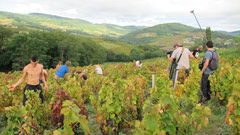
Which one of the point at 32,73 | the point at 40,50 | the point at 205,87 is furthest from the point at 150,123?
the point at 40,50

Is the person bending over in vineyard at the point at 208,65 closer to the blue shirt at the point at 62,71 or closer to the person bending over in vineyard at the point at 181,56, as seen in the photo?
the person bending over in vineyard at the point at 181,56

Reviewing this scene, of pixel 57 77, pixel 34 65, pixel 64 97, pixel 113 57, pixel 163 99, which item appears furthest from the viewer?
pixel 113 57

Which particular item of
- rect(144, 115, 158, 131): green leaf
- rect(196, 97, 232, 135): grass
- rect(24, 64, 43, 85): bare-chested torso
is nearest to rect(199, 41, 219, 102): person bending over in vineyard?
rect(196, 97, 232, 135): grass

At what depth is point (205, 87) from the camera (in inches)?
238

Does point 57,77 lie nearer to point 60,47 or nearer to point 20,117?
point 20,117

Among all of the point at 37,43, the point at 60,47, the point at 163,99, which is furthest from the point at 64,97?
the point at 60,47

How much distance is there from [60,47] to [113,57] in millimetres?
39269

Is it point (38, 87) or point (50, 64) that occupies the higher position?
point (38, 87)

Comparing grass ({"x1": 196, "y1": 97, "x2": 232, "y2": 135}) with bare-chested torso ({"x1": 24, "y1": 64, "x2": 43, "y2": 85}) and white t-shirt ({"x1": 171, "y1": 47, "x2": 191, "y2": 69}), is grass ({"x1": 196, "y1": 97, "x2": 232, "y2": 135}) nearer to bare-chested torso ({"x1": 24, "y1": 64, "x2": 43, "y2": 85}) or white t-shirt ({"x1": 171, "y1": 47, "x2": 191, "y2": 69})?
white t-shirt ({"x1": 171, "y1": 47, "x2": 191, "y2": 69})

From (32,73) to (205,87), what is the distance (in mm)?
5247

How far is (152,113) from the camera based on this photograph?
2.46 metres

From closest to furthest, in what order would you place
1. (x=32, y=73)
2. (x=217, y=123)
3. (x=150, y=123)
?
(x=150, y=123) < (x=217, y=123) < (x=32, y=73)

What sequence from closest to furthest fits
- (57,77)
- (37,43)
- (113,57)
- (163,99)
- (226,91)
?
(163,99) < (226,91) < (57,77) < (37,43) < (113,57)

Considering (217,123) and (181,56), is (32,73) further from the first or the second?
(217,123)
